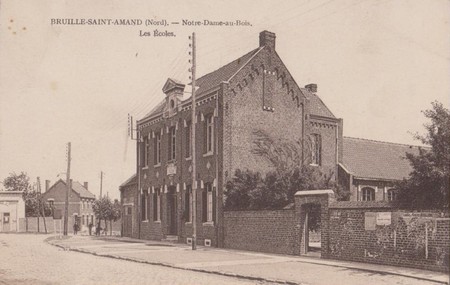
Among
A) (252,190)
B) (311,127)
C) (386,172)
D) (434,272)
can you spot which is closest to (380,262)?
(434,272)

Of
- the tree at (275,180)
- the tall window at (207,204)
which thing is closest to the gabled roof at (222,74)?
the tree at (275,180)

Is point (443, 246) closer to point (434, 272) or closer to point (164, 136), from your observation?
point (434, 272)

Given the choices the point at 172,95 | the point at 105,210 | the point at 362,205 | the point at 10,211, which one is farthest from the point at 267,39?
the point at 10,211

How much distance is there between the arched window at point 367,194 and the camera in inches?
1193

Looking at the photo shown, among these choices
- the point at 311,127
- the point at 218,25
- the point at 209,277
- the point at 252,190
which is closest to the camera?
the point at 209,277

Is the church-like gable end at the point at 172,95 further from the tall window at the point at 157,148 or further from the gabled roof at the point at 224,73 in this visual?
the tall window at the point at 157,148

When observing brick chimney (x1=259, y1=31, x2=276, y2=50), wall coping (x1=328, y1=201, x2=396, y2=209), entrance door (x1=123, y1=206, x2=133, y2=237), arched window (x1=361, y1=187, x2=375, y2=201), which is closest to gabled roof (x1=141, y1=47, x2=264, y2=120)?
brick chimney (x1=259, y1=31, x2=276, y2=50)

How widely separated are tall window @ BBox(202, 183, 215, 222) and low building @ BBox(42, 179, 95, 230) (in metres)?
47.0

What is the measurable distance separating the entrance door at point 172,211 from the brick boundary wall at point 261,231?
6.79 m

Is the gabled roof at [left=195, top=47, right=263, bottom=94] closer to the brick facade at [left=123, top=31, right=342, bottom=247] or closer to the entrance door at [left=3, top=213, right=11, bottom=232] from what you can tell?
the brick facade at [left=123, top=31, right=342, bottom=247]

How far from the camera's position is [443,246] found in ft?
45.0

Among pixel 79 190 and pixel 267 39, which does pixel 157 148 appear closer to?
pixel 267 39

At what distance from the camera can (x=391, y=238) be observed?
50.1 ft

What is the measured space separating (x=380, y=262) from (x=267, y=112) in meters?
11.4
